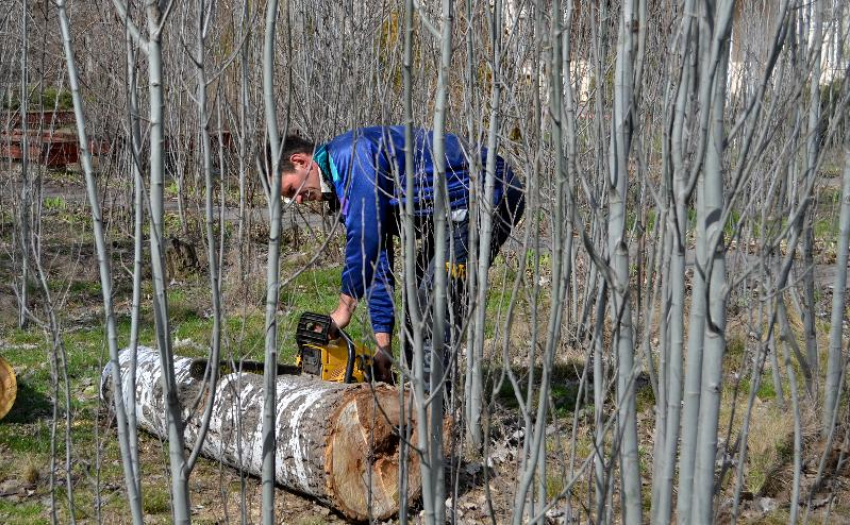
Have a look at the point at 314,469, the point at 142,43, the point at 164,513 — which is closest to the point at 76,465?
the point at 164,513

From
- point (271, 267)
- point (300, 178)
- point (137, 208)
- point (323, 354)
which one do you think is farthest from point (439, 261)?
point (323, 354)

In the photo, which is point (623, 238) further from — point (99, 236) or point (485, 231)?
point (485, 231)

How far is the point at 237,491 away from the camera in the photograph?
4.33 meters

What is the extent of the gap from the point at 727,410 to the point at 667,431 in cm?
325

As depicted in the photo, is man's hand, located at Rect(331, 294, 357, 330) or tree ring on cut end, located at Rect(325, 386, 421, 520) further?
man's hand, located at Rect(331, 294, 357, 330)

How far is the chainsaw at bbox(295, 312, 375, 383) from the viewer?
14.4ft

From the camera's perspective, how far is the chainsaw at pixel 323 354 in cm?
439

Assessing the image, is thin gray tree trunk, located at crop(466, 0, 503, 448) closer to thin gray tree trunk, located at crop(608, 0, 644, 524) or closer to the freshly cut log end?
thin gray tree trunk, located at crop(608, 0, 644, 524)

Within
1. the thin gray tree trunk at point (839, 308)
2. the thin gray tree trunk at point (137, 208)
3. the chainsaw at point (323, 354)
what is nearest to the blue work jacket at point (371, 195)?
the chainsaw at point (323, 354)

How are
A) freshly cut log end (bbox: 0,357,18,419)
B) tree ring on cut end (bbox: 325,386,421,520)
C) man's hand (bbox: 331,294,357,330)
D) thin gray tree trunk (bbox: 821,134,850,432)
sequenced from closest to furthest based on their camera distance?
thin gray tree trunk (bbox: 821,134,850,432)
tree ring on cut end (bbox: 325,386,421,520)
man's hand (bbox: 331,294,357,330)
freshly cut log end (bbox: 0,357,18,419)

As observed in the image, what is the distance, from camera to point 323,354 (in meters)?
4.49

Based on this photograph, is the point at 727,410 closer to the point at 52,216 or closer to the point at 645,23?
the point at 645,23

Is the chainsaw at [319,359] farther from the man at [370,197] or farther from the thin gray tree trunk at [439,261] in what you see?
the thin gray tree trunk at [439,261]

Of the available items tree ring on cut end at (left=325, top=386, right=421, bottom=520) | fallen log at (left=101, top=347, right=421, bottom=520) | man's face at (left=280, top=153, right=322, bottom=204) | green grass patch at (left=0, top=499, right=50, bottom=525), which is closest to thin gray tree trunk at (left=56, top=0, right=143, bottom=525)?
fallen log at (left=101, top=347, right=421, bottom=520)
